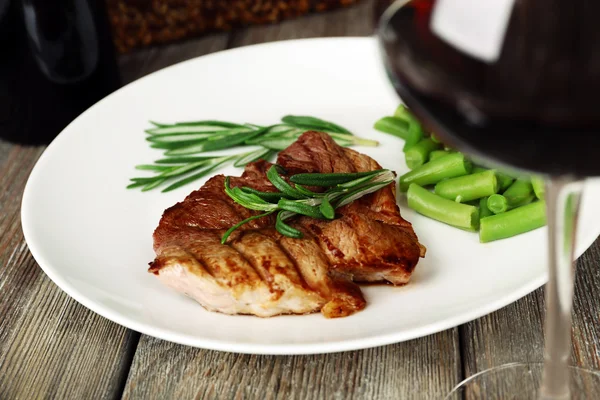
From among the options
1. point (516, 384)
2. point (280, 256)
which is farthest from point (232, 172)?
point (516, 384)

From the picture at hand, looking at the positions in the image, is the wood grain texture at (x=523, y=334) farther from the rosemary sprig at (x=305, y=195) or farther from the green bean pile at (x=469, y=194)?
the rosemary sprig at (x=305, y=195)

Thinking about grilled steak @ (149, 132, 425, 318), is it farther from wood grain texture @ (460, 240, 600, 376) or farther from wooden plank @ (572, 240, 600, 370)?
wooden plank @ (572, 240, 600, 370)

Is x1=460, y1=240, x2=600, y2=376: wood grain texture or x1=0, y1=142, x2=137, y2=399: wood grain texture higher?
x1=460, y1=240, x2=600, y2=376: wood grain texture

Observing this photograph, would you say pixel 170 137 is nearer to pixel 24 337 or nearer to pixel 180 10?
pixel 24 337

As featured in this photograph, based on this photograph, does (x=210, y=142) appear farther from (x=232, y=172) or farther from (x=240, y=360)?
(x=240, y=360)

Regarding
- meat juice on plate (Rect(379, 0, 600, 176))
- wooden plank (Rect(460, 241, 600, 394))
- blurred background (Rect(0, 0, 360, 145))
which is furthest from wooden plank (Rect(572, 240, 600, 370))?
blurred background (Rect(0, 0, 360, 145))

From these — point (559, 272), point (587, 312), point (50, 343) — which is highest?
point (559, 272)

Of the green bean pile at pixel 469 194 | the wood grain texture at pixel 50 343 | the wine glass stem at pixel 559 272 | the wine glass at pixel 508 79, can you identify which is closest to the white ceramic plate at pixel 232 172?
the green bean pile at pixel 469 194
